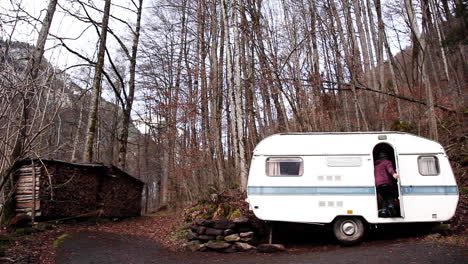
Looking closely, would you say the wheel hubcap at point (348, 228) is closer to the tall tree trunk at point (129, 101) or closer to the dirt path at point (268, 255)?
the dirt path at point (268, 255)

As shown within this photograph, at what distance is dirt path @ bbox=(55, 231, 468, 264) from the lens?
6387 mm

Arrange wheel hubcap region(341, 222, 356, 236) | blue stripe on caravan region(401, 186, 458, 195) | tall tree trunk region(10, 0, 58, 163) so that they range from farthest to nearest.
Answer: wheel hubcap region(341, 222, 356, 236), blue stripe on caravan region(401, 186, 458, 195), tall tree trunk region(10, 0, 58, 163)

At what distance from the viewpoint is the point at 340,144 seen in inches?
336

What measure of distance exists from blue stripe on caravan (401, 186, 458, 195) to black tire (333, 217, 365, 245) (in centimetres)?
131

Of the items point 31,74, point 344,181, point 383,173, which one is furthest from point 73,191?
point 383,173

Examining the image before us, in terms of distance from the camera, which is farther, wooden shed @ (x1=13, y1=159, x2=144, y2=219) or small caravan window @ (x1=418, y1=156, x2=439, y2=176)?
wooden shed @ (x1=13, y1=159, x2=144, y2=219)

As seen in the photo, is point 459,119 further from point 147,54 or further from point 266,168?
point 147,54

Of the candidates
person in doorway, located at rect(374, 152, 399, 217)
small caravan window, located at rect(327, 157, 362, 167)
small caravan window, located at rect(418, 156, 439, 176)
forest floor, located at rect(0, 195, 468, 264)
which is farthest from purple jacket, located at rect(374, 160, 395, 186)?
forest floor, located at rect(0, 195, 468, 264)

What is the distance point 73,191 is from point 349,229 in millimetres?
9783

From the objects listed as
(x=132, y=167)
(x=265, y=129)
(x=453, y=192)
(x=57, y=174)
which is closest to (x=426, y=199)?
(x=453, y=192)

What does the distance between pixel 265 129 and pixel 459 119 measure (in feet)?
26.0

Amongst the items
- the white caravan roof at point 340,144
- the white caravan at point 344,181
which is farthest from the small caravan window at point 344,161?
the white caravan roof at point 340,144

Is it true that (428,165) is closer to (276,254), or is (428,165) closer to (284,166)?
(284,166)

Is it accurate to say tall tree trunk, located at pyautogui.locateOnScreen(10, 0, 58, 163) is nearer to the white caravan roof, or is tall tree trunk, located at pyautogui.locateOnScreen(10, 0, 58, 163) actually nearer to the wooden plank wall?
the wooden plank wall
